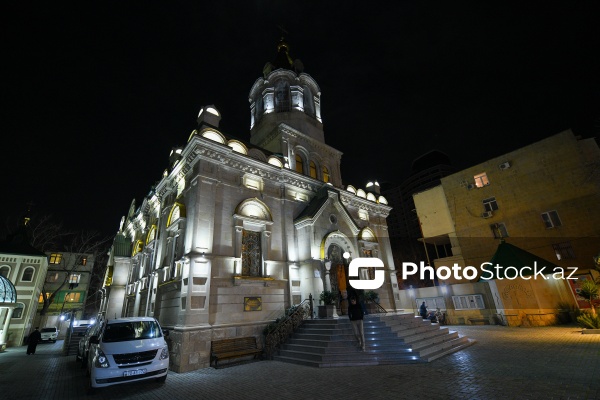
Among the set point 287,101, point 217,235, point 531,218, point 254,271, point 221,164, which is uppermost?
point 287,101

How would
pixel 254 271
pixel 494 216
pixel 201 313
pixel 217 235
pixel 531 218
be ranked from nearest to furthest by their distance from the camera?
pixel 201 313 → pixel 217 235 → pixel 254 271 → pixel 531 218 → pixel 494 216

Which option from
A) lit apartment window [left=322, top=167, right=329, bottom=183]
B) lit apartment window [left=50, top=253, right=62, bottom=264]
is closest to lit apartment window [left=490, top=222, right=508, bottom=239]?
lit apartment window [left=322, top=167, right=329, bottom=183]

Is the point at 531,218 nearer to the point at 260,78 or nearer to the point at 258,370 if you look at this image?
the point at 258,370

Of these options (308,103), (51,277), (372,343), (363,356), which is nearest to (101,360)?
(363,356)

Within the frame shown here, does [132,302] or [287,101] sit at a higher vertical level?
[287,101]

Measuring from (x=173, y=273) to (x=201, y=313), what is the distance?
323cm

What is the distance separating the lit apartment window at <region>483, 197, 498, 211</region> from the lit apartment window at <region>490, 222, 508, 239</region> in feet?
5.09

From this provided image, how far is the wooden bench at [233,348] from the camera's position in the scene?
36.2 feet

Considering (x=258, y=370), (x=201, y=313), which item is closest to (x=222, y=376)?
(x=258, y=370)

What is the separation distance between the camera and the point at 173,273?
537 inches

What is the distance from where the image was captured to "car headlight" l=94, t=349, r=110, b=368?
7613 mm

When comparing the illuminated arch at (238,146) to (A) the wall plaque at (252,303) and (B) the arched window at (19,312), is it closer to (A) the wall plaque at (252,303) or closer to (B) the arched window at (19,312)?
(A) the wall plaque at (252,303)

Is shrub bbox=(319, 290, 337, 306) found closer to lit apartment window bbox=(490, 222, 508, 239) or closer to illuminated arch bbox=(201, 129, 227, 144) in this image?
illuminated arch bbox=(201, 129, 227, 144)

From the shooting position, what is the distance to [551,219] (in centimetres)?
2177
